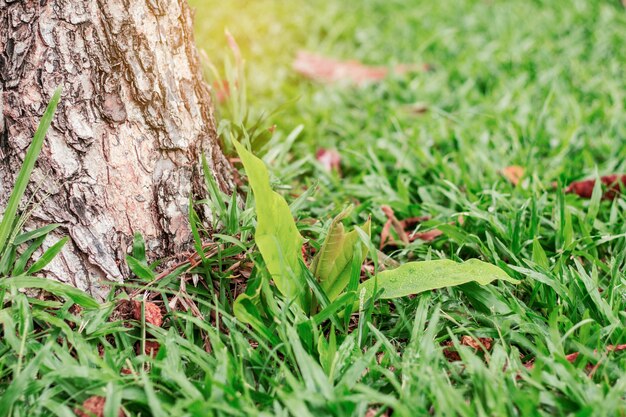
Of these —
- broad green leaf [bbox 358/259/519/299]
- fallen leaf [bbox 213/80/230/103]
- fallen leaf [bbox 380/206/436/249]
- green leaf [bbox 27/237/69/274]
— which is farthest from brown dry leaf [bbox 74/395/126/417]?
fallen leaf [bbox 213/80/230/103]

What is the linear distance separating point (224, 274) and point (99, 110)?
1.64 ft

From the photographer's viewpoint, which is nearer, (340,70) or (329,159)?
(329,159)

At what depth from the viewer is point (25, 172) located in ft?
4.60

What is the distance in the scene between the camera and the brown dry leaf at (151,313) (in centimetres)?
147

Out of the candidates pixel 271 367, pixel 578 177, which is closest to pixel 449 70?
pixel 578 177

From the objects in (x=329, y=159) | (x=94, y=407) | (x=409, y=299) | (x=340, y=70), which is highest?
(x=340, y=70)

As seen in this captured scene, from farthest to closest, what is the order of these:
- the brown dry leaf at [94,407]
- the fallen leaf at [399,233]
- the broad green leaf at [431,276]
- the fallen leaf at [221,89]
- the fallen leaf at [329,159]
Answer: the fallen leaf at [329,159]
the fallen leaf at [221,89]
the fallen leaf at [399,233]
the broad green leaf at [431,276]
the brown dry leaf at [94,407]

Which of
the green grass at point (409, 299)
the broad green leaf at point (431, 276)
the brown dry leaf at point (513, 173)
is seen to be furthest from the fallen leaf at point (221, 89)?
the brown dry leaf at point (513, 173)

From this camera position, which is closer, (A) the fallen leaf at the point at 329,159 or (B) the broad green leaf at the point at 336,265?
(B) the broad green leaf at the point at 336,265

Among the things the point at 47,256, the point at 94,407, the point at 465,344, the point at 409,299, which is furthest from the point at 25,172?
the point at 465,344

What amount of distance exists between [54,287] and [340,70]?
2233mm

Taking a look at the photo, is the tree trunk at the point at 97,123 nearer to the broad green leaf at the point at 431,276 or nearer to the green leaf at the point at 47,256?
the green leaf at the point at 47,256

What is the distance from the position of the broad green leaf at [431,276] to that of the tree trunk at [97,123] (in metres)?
0.55

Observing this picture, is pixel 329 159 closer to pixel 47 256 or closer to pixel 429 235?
pixel 429 235
